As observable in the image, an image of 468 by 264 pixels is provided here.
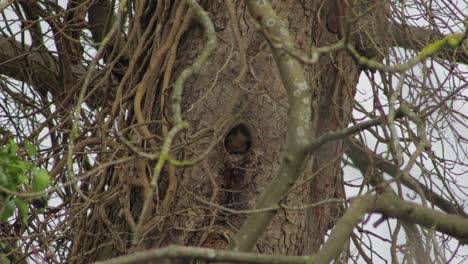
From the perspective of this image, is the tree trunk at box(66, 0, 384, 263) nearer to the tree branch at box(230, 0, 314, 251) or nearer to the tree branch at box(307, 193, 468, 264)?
the tree branch at box(230, 0, 314, 251)

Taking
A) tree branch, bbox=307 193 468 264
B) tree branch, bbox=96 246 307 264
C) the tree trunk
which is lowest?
tree branch, bbox=96 246 307 264

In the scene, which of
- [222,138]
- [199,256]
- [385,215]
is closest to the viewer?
[199,256]

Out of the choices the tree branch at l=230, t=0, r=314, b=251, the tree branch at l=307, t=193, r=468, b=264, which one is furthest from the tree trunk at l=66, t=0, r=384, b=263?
the tree branch at l=307, t=193, r=468, b=264

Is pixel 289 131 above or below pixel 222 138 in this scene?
below

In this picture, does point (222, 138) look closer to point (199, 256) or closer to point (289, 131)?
point (289, 131)

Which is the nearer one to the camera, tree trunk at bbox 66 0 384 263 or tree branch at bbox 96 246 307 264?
tree branch at bbox 96 246 307 264

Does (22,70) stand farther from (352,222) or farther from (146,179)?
(352,222)

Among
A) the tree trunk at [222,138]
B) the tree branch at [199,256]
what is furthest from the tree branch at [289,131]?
the tree trunk at [222,138]

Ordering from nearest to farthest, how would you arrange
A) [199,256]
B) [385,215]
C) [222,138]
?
[199,256]
[385,215]
[222,138]

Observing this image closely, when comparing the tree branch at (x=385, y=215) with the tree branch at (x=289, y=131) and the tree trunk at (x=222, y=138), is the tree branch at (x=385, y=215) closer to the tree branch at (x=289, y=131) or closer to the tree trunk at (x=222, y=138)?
the tree branch at (x=289, y=131)

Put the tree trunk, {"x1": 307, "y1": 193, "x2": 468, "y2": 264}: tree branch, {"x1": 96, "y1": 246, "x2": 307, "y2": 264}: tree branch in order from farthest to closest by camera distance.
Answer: the tree trunk → {"x1": 307, "y1": 193, "x2": 468, "y2": 264}: tree branch → {"x1": 96, "y1": 246, "x2": 307, "y2": 264}: tree branch

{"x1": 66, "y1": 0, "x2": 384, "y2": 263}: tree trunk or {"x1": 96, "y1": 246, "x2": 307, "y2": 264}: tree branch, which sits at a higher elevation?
{"x1": 66, "y1": 0, "x2": 384, "y2": 263}: tree trunk

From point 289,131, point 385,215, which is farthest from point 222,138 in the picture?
point 385,215

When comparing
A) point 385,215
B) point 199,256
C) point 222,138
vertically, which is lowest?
point 199,256
